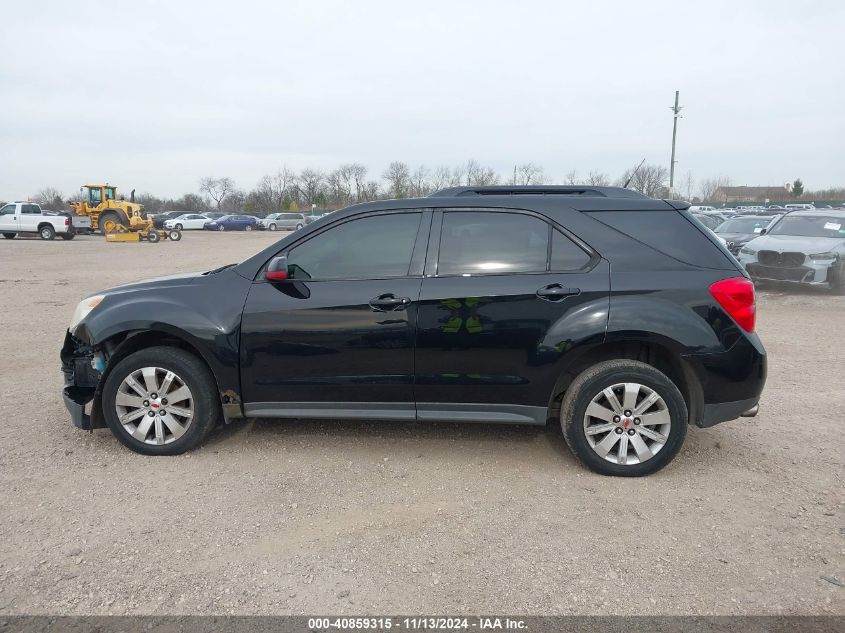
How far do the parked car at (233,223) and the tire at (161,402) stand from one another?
5152 cm

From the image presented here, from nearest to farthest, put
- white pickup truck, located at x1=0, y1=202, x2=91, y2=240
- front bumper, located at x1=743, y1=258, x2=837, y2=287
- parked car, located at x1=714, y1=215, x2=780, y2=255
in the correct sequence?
front bumper, located at x1=743, y1=258, x2=837, y2=287
parked car, located at x1=714, y1=215, x2=780, y2=255
white pickup truck, located at x1=0, y1=202, x2=91, y2=240

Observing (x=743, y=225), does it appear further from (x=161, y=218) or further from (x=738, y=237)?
(x=161, y=218)

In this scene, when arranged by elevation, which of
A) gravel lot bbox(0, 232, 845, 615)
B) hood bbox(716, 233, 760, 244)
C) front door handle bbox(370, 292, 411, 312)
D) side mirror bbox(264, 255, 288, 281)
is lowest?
gravel lot bbox(0, 232, 845, 615)

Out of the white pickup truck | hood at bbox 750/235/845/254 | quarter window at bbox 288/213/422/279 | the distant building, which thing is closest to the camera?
quarter window at bbox 288/213/422/279

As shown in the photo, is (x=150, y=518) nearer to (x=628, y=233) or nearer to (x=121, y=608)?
(x=121, y=608)

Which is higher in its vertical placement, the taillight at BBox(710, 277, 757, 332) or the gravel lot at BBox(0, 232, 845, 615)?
the taillight at BBox(710, 277, 757, 332)

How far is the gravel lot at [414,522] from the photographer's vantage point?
2.60 meters

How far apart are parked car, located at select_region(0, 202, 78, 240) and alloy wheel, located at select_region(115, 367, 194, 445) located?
31482 millimetres

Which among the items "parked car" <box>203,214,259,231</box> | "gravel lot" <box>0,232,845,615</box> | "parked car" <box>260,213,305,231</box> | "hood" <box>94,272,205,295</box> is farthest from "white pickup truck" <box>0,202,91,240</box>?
"hood" <box>94,272,205,295</box>

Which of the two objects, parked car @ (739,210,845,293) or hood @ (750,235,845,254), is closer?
parked car @ (739,210,845,293)

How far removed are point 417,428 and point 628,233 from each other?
2.12 metres

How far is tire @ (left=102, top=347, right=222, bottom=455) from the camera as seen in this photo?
3881mm

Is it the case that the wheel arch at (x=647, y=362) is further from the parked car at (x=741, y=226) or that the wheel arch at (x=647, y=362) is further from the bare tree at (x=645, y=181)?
the parked car at (x=741, y=226)

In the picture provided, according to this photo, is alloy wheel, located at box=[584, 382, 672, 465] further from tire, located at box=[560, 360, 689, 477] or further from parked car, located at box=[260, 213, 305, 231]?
parked car, located at box=[260, 213, 305, 231]
